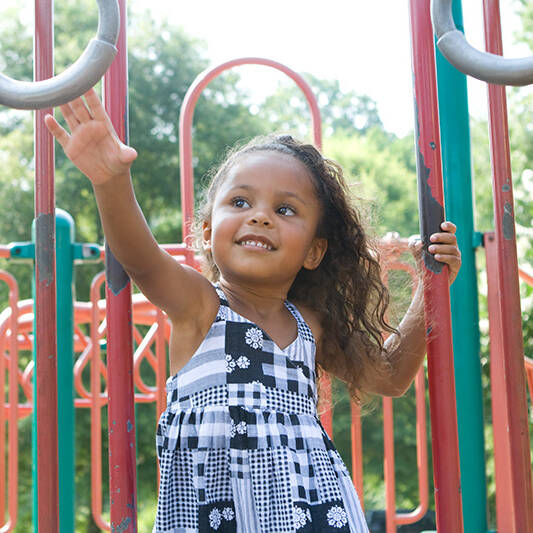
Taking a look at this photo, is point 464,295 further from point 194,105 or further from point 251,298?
point 194,105

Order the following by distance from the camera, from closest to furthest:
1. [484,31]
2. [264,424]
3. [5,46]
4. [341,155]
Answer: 1. [264,424]
2. [484,31]
3. [5,46]
4. [341,155]

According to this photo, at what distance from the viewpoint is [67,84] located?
3.73ft

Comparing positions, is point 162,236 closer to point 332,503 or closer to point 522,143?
point 522,143

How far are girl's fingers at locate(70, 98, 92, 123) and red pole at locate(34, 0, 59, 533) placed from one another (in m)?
0.12

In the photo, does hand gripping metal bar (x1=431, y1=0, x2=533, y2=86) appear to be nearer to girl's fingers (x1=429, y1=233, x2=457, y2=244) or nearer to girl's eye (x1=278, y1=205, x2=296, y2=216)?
A: girl's fingers (x1=429, y1=233, x2=457, y2=244)

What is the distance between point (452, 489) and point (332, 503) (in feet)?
0.84

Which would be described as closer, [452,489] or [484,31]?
[452,489]

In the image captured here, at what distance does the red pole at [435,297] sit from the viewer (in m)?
1.47

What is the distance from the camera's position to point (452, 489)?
1.47 m

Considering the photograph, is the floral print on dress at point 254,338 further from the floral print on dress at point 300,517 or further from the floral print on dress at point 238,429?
the floral print on dress at point 300,517

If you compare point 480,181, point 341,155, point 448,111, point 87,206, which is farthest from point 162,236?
point 448,111

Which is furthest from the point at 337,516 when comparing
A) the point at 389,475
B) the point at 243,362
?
the point at 389,475

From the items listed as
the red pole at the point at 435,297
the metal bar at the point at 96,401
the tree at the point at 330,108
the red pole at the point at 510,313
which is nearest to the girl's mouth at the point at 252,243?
the red pole at the point at 435,297

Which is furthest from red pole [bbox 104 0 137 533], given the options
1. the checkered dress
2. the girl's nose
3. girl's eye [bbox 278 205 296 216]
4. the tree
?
the tree
